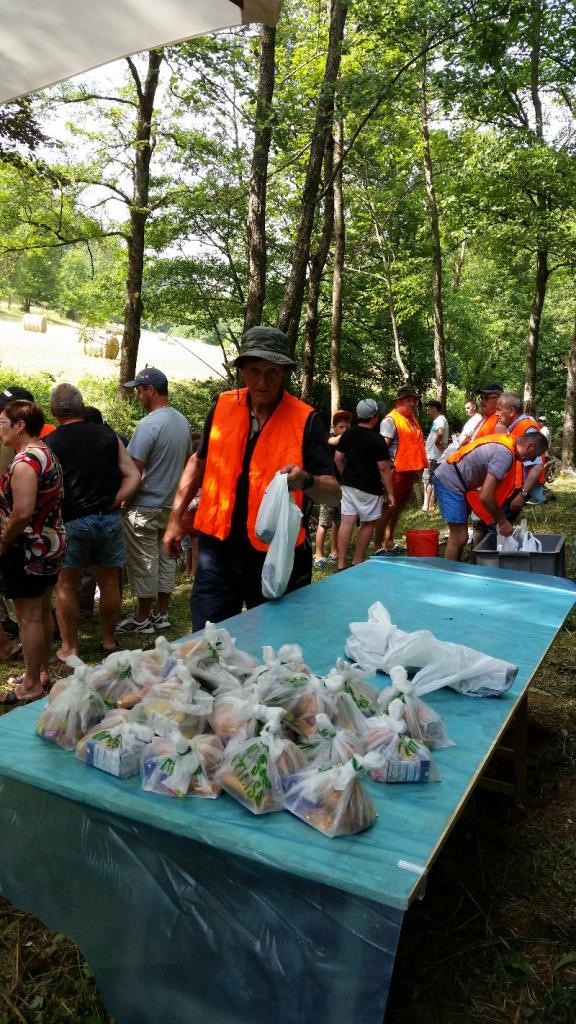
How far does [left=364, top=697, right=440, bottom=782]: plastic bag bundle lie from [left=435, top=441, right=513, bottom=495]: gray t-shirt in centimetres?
394

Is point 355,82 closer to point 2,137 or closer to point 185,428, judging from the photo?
point 185,428

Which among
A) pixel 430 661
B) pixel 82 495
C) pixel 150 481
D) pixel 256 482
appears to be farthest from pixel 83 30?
pixel 150 481

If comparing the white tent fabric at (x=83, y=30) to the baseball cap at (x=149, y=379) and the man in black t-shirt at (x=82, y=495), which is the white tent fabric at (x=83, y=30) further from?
the baseball cap at (x=149, y=379)

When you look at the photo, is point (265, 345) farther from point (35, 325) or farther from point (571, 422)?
point (35, 325)

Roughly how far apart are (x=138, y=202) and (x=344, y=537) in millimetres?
Result: 10996

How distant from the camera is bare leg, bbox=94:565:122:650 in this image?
212 inches

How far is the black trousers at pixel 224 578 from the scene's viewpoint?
3619 mm

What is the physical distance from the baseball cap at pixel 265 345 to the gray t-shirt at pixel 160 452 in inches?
103

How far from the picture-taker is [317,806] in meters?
1.72

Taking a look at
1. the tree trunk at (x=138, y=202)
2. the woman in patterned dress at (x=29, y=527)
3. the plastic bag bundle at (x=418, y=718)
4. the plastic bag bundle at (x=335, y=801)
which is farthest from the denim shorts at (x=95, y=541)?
the tree trunk at (x=138, y=202)

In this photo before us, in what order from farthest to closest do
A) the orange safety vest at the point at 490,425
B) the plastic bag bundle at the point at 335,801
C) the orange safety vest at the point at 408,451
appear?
the orange safety vest at the point at 408,451, the orange safety vest at the point at 490,425, the plastic bag bundle at the point at 335,801

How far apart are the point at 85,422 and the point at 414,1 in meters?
7.59

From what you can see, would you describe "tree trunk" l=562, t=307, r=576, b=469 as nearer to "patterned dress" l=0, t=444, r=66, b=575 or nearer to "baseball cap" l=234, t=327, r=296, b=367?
"patterned dress" l=0, t=444, r=66, b=575

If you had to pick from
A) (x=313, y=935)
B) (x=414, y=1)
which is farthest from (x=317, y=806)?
(x=414, y=1)
